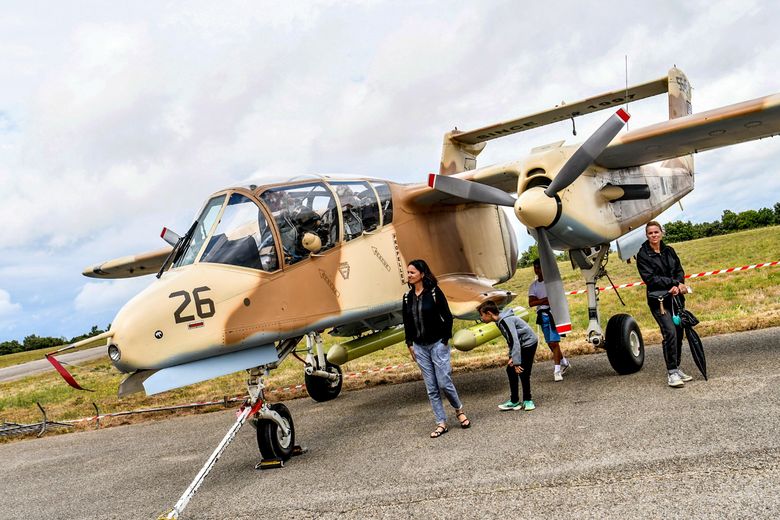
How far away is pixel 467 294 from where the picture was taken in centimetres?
917

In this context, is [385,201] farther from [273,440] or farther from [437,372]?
[273,440]

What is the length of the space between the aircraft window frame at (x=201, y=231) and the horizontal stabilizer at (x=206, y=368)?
1172 mm

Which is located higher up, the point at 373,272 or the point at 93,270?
the point at 93,270

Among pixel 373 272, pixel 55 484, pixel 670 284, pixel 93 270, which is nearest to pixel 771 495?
pixel 670 284

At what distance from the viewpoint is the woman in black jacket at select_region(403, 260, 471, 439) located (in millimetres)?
7043

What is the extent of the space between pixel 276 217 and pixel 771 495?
18.2 feet

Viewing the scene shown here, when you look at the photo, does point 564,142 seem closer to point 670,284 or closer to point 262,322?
point 670,284

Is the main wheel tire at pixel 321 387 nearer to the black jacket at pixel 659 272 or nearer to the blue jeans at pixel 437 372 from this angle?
the blue jeans at pixel 437 372

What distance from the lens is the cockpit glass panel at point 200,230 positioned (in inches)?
280

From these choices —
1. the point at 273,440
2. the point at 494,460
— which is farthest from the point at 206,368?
the point at 494,460

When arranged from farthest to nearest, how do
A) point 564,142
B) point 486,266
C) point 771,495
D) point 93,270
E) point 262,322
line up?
point 93,270, point 486,266, point 564,142, point 262,322, point 771,495

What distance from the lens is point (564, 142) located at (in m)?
8.82

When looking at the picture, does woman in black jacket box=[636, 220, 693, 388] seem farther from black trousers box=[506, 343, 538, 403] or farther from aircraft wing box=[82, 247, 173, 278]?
aircraft wing box=[82, 247, 173, 278]

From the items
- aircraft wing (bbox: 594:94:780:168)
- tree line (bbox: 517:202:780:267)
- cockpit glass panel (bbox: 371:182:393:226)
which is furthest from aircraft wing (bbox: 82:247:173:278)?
tree line (bbox: 517:202:780:267)
